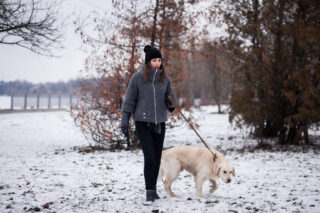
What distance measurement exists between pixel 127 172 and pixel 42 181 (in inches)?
69.3

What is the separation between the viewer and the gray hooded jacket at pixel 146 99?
418cm

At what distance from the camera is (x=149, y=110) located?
419 centimetres

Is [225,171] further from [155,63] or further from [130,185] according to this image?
[130,185]

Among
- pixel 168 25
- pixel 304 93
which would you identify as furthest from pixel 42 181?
pixel 304 93

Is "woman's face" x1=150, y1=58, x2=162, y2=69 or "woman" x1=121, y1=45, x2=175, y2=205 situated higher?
"woman's face" x1=150, y1=58, x2=162, y2=69

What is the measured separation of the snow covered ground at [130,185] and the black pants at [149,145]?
1.33 feet

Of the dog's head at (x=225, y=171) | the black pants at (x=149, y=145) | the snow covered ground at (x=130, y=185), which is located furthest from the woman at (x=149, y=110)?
the dog's head at (x=225, y=171)

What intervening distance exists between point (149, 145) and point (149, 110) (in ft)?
1.58

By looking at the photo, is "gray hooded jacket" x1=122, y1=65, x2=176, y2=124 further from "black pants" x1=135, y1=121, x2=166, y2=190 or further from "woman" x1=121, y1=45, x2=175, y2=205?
"black pants" x1=135, y1=121, x2=166, y2=190

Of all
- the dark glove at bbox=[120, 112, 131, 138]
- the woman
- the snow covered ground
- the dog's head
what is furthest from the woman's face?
the snow covered ground

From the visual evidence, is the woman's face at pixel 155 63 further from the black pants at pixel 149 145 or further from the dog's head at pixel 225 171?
the dog's head at pixel 225 171

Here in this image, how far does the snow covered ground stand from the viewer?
421 centimetres

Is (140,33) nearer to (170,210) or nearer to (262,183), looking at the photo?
(262,183)

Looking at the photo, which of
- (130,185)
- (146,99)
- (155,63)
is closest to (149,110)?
(146,99)
